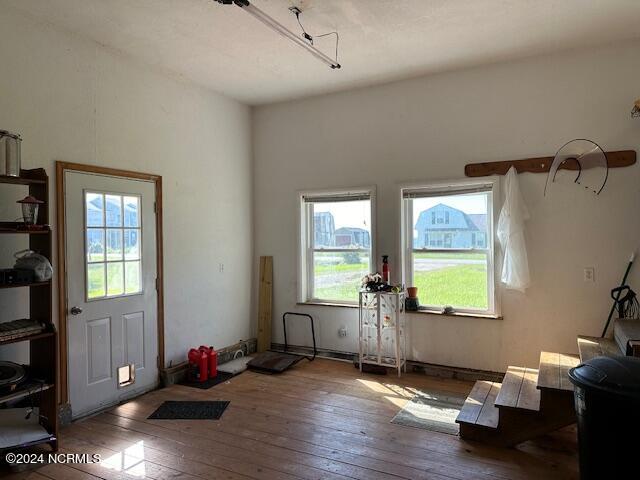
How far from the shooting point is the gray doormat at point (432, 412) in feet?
10.7

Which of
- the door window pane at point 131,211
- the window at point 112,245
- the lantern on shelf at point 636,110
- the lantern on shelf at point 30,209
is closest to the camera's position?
the lantern on shelf at point 30,209

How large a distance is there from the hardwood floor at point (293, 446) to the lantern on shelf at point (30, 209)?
1572mm

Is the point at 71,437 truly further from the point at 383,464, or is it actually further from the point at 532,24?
the point at 532,24

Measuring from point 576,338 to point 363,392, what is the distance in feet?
6.41

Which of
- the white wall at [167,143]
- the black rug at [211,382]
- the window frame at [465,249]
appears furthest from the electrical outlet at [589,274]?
the white wall at [167,143]

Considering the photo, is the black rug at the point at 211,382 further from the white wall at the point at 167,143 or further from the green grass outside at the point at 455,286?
the green grass outside at the point at 455,286

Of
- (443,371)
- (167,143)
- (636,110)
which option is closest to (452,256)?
(443,371)

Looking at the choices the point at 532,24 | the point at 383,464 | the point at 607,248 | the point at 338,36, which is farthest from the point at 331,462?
the point at 532,24

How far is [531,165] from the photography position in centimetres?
396

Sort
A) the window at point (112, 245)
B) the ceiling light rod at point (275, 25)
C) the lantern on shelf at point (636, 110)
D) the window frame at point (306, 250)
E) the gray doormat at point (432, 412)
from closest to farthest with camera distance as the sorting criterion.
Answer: the ceiling light rod at point (275, 25) < the gray doormat at point (432, 412) < the lantern on shelf at point (636, 110) < the window at point (112, 245) < the window frame at point (306, 250)

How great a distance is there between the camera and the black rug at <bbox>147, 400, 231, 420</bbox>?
347 centimetres

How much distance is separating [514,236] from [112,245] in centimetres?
357

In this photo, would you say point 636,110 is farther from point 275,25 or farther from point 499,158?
point 275,25

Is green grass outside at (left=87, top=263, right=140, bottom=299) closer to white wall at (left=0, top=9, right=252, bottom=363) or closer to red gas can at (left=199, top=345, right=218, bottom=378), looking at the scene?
white wall at (left=0, top=9, right=252, bottom=363)
